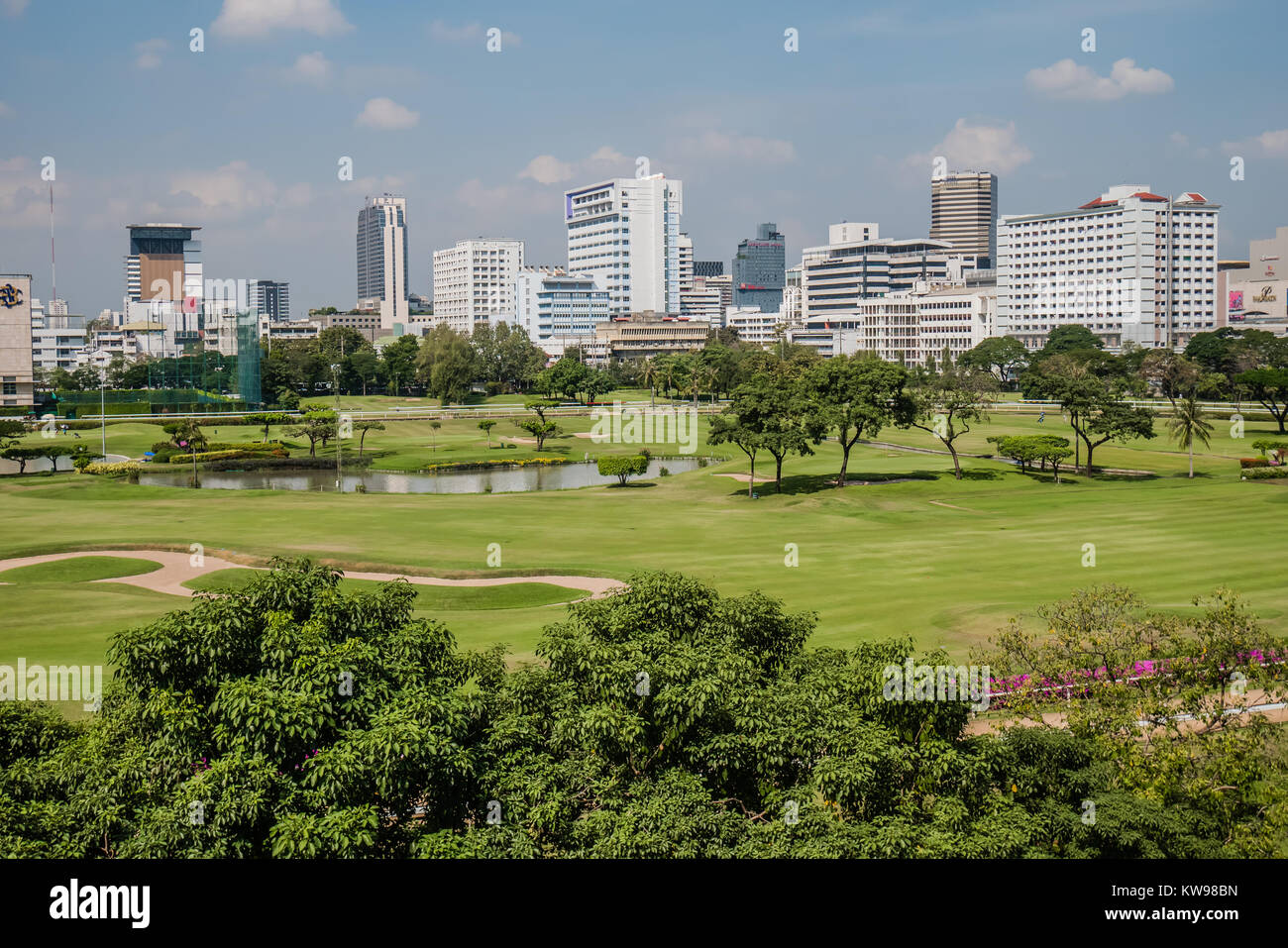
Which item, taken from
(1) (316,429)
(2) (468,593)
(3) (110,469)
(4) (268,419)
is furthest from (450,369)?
(2) (468,593)

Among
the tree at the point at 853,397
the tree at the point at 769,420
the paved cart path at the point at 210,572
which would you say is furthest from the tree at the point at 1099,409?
the paved cart path at the point at 210,572

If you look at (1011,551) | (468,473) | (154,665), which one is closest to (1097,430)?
(1011,551)

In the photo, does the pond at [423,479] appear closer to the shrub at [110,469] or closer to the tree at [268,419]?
the shrub at [110,469]

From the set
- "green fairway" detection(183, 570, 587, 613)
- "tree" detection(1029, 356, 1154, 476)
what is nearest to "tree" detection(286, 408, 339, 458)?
"green fairway" detection(183, 570, 587, 613)

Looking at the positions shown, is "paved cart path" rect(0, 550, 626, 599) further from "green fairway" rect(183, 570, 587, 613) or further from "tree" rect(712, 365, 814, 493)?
"tree" rect(712, 365, 814, 493)

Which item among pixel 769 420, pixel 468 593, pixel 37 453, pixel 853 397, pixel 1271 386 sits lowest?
pixel 468 593

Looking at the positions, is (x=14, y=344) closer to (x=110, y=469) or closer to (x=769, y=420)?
(x=110, y=469)

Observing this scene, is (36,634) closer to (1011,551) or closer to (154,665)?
(154,665)
